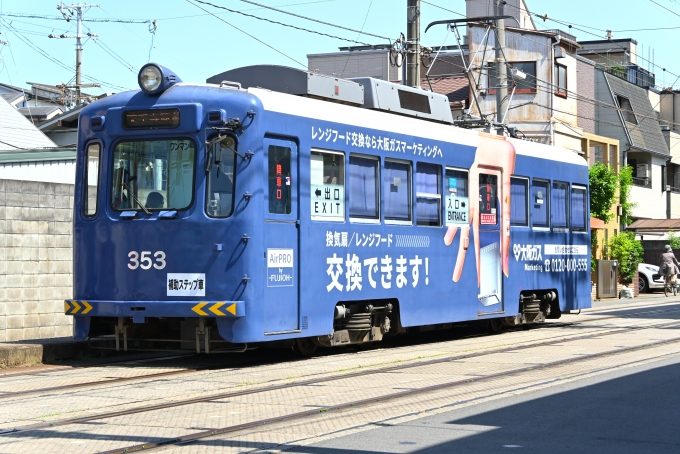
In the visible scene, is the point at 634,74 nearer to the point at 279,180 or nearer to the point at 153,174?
the point at 279,180

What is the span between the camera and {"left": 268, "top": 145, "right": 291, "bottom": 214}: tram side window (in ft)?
41.5

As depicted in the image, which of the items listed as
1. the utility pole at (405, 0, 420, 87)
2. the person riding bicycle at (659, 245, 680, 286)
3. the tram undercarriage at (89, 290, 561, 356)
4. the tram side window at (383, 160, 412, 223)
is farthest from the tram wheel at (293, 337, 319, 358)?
the person riding bicycle at (659, 245, 680, 286)

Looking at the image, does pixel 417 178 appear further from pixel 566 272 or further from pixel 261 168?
pixel 566 272

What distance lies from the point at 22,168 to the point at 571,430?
545 inches

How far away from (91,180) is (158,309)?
1.95 m

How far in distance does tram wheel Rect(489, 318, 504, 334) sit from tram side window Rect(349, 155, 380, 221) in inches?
195

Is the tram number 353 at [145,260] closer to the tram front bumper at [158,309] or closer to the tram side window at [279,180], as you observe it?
the tram front bumper at [158,309]

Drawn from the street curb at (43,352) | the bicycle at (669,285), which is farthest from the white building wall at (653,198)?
the street curb at (43,352)

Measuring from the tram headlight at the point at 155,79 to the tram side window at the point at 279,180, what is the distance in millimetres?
1498

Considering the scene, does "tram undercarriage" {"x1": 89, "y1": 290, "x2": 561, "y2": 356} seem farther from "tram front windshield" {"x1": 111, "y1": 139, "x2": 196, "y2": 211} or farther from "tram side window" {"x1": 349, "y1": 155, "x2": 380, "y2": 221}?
"tram front windshield" {"x1": 111, "y1": 139, "x2": 196, "y2": 211}

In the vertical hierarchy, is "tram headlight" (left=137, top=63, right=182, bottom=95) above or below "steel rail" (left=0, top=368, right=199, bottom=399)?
above

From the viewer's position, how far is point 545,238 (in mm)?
19078

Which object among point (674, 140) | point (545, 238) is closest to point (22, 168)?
point (545, 238)

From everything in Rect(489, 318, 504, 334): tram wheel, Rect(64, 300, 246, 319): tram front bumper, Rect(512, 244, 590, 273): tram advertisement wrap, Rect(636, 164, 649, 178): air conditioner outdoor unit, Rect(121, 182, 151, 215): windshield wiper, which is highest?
Rect(636, 164, 649, 178): air conditioner outdoor unit
